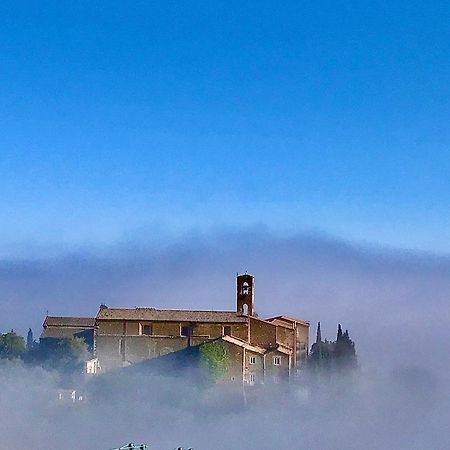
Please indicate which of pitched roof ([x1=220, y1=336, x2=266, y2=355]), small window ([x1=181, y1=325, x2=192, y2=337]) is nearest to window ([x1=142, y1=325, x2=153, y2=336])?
small window ([x1=181, y1=325, x2=192, y2=337])

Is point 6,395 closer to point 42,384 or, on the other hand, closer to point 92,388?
point 42,384

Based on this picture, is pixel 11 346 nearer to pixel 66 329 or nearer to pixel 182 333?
pixel 66 329

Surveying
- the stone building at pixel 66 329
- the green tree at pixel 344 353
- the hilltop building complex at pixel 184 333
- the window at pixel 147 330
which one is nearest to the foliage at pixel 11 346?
the stone building at pixel 66 329

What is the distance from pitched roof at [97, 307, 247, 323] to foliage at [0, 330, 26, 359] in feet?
29.1

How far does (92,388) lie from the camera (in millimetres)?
62375

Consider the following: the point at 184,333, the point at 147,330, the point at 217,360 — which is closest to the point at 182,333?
the point at 184,333

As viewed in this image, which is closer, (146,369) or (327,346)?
(146,369)

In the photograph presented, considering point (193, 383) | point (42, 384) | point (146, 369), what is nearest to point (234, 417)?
point (193, 383)

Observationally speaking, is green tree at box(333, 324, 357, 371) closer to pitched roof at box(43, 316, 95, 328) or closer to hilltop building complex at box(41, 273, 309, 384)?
hilltop building complex at box(41, 273, 309, 384)

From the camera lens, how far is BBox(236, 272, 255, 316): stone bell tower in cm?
6538

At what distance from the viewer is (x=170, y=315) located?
64688 millimetres

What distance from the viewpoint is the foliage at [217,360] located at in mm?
60719

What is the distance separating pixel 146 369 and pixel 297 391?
13116 mm

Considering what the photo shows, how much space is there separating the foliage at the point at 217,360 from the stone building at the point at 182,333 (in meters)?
1.75
